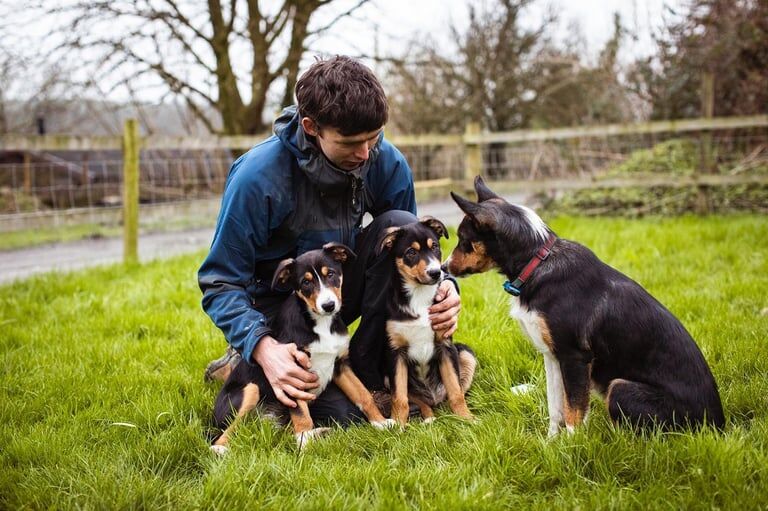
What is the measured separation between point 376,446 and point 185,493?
3.06 feet

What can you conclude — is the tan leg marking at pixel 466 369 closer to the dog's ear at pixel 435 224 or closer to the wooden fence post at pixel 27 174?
the dog's ear at pixel 435 224

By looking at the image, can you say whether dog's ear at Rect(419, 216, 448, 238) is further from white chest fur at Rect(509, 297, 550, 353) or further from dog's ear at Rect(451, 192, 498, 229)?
white chest fur at Rect(509, 297, 550, 353)

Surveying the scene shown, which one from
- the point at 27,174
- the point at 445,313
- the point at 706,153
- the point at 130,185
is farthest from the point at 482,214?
the point at 27,174

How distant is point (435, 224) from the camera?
370 centimetres

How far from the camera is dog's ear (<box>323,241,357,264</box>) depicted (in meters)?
3.49

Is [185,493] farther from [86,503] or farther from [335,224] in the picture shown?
[335,224]

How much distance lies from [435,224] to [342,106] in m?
0.96

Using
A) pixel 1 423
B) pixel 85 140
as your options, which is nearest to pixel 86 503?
pixel 1 423

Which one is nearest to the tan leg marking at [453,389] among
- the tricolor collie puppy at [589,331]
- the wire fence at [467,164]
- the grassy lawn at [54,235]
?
the tricolor collie puppy at [589,331]

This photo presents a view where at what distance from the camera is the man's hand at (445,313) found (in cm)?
361

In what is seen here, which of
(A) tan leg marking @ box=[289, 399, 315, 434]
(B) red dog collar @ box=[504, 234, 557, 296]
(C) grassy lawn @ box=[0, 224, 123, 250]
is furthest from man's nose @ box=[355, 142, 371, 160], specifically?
(C) grassy lawn @ box=[0, 224, 123, 250]

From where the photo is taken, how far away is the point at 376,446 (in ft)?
10.3

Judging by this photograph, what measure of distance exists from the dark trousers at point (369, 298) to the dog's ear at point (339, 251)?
169 millimetres

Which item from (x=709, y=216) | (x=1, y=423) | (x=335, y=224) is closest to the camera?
(x=1, y=423)
